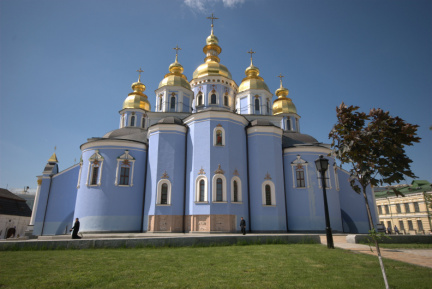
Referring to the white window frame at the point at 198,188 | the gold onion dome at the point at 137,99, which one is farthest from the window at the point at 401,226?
the gold onion dome at the point at 137,99

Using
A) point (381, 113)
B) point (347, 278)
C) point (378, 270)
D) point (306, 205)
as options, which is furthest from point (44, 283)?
point (306, 205)

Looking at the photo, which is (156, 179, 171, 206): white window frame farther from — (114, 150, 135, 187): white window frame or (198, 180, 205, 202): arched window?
Result: (114, 150, 135, 187): white window frame

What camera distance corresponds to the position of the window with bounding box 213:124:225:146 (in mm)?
19578

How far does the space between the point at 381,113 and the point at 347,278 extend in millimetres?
4636

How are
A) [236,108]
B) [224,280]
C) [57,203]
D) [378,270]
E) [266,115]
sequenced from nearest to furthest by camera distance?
[224,280], [378,270], [57,203], [266,115], [236,108]

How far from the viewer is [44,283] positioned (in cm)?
564

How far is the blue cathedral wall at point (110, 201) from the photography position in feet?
64.5

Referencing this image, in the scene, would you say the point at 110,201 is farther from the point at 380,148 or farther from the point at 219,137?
the point at 380,148

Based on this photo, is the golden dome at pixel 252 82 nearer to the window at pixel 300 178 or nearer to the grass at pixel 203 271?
the window at pixel 300 178

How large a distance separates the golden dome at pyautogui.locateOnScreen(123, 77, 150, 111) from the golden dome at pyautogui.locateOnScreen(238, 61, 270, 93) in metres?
11.5

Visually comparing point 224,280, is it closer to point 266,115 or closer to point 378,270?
point 378,270

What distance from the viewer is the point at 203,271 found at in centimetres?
674

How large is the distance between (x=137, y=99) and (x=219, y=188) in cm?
1803

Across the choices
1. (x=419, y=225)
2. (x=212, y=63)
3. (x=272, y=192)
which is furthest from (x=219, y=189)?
(x=419, y=225)
